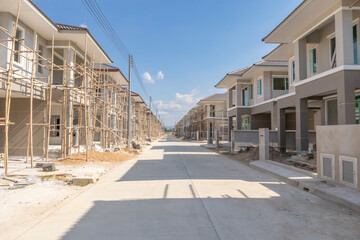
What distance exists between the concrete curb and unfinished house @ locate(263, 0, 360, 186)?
15.7 inches

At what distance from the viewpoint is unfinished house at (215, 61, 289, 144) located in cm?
1863

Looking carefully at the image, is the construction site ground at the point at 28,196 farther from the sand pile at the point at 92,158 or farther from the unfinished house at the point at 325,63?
the unfinished house at the point at 325,63

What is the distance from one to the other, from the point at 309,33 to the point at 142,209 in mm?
11545

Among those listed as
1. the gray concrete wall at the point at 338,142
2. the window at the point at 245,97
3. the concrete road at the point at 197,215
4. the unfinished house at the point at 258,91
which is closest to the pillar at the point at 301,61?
the unfinished house at the point at 258,91

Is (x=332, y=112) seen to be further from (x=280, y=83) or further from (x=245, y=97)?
(x=245, y=97)

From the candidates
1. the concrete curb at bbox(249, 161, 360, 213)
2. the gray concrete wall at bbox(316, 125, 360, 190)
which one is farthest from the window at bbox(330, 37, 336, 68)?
the concrete curb at bbox(249, 161, 360, 213)

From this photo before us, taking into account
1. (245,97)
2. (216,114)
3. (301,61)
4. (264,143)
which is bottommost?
(264,143)

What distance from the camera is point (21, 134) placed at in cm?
1240

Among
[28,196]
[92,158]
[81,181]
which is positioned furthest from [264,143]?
[28,196]

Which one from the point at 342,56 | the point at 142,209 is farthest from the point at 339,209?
the point at 342,56

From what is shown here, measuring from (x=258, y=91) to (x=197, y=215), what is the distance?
18.2 meters

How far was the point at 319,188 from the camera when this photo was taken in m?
6.16

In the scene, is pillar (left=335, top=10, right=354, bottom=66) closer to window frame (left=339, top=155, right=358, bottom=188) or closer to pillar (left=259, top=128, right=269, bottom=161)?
pillar (left=259, top=128, right=269, bottom=161)

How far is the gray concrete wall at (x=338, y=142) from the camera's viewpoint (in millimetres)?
5973
